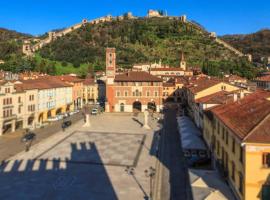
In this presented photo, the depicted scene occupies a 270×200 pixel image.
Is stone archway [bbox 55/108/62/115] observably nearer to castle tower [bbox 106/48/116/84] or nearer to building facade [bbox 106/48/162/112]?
building facade [bbox 106/48/162/112]

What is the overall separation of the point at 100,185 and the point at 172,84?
222 ft

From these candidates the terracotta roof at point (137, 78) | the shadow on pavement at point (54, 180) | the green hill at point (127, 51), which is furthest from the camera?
the green hill at point (127, 51)

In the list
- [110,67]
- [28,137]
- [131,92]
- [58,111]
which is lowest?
[28,137]

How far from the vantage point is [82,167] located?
33.6 meters

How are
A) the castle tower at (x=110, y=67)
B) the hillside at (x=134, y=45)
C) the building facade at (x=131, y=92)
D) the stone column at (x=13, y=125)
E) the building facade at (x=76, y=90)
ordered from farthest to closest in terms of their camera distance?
the hillside at (x=134, y=45) < the building facade at (x=76, y=90) < the castle tower at (x=110, y=67) < the building facade at (x=131, y=92) < the stone column at (x=13, y=125)

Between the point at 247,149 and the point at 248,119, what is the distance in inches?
140

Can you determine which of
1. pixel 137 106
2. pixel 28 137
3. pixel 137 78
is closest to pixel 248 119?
pixel 28 137

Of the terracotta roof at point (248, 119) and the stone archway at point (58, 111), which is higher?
the terracotta roof at point (248, 119)

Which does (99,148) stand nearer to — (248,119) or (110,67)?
(248,119)

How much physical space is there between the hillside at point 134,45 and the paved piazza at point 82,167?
97.0 meters

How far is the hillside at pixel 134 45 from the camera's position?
151500 millimetres

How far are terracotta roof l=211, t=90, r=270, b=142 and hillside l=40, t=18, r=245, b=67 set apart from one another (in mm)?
115549

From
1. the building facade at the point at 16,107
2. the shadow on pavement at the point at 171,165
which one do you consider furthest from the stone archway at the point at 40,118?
the shadow on pavement at the point at 171,165

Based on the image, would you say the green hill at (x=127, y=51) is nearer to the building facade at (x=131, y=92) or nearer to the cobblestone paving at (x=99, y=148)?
the building facade at (x=131, y=92)
